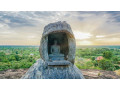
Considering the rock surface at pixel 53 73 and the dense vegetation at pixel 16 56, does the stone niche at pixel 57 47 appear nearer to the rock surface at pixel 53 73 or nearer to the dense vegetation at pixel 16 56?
the rock surface at pixel 53 73

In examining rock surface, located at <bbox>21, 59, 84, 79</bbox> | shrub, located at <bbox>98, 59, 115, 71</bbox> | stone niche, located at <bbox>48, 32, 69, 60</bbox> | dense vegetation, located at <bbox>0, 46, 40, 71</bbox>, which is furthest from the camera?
shrub, located at <bbox>98, 59, 115, 71</bbox>

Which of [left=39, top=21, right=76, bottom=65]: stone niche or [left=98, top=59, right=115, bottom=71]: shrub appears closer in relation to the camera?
[left=39, top=21, right=76, bottom=65]: stone niche

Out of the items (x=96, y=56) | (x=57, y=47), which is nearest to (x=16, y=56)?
(x=57, y=47)

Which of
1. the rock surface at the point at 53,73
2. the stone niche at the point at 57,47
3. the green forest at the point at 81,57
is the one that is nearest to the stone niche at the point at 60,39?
the stone niche at the point at 57,47

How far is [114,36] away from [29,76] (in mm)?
4056

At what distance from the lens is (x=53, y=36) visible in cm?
436

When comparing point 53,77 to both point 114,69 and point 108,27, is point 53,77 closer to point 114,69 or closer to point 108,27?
point 108,27

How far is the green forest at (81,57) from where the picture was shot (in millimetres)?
5742

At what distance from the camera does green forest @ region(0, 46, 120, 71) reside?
574 centimetres

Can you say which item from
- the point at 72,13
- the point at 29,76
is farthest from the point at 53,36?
the point at 29,76

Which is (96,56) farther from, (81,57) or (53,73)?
(53,73)

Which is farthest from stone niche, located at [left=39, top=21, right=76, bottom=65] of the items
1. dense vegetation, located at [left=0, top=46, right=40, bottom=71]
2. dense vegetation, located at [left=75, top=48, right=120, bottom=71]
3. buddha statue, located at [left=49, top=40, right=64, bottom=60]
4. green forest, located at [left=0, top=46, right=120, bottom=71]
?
dense vegetation, located at [left=75, top=48, right=120, bottom=71]

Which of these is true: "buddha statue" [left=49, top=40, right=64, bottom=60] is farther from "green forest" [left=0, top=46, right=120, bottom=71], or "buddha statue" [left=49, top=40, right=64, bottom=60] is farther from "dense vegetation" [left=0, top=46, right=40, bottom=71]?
"dense vegetation" [left=0, top=46, right=40, bottom=71]

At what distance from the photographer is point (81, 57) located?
7.01 metres
